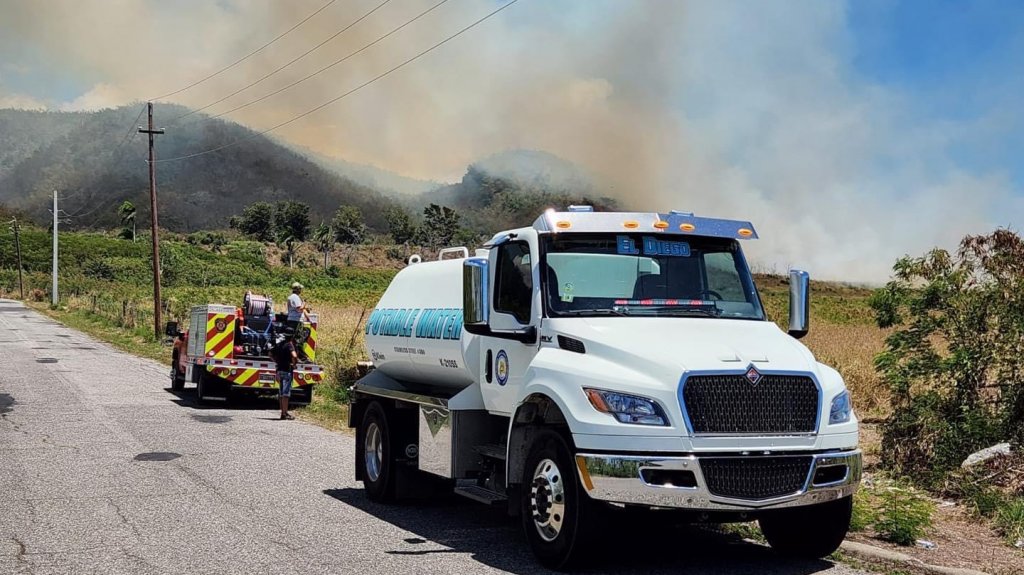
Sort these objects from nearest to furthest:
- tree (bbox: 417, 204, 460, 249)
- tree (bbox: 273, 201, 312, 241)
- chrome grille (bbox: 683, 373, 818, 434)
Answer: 1. chrome grille (bbox: 683, 373, 818, 434)
2. tree (bbox: 417, 204, 460, 249)
3. tree (bbox: 273, 201, 312, 241)

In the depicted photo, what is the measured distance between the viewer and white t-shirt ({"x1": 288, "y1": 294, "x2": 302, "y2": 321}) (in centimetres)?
1912

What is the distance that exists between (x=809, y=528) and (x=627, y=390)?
2.01 metres

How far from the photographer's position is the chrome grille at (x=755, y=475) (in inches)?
261

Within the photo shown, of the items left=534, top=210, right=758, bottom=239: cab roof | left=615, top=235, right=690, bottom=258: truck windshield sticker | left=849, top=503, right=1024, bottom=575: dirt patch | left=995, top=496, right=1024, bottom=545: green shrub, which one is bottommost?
left=849, top=503, right=1024, bottom=575: dirt patch

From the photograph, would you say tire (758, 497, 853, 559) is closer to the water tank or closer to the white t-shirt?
the water tank

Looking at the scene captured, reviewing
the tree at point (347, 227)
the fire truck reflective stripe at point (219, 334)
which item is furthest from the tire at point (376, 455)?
the tree at point (347, 227)

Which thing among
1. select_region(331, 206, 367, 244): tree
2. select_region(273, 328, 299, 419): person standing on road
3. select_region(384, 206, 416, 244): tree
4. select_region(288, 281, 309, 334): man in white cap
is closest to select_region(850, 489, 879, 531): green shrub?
select_region(273, 328, 299, 419): person standing on road

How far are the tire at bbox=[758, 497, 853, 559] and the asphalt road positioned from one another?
0.14 metres

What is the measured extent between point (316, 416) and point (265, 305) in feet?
11.0

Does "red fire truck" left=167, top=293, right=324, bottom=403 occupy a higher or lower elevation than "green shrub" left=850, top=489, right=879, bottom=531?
higher

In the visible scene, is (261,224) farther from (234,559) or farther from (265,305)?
(234,559)

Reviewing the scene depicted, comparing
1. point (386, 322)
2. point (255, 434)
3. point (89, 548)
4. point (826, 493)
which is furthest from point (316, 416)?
point (826, 493)

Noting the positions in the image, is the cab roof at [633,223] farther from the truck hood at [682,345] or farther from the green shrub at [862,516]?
the green shrub at [862,516]

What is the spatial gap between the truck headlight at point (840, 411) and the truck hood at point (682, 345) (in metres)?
0.25
